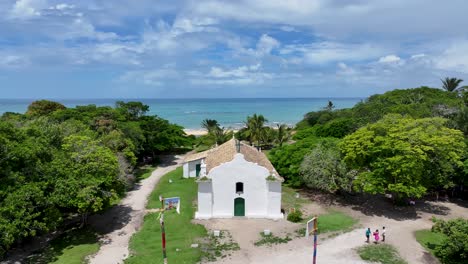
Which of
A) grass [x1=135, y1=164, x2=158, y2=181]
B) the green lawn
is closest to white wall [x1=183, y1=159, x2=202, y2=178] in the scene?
grass [x1=135, y1=164, x2=158, y2=181]

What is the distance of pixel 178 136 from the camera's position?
5381 cm

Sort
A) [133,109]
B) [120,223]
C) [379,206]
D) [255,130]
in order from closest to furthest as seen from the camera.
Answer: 1. [120,223]
2. [379,206]
3. [255,130]
4. [133,109]

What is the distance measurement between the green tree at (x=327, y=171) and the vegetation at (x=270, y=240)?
8278 mm

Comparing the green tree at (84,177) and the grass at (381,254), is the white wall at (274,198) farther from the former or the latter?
the green tree at (84,177)

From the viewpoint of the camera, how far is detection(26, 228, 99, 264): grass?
21375mm

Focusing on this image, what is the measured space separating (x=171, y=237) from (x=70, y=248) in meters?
6.64

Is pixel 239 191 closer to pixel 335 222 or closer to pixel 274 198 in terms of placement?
pixel 274 198

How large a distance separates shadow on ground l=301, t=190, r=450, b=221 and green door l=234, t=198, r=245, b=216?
8412 mm

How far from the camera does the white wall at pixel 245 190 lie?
91.1 ft

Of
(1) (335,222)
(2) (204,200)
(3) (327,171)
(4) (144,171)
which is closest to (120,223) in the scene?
(2) (204,200)

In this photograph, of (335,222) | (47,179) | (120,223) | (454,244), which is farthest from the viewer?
(120,223)

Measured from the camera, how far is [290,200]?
32.8 m

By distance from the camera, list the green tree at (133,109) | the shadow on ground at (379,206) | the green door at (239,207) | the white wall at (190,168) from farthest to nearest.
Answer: the green tree at (133,109), the white wall at (190,168), the shadow on ground at (379,206), the green door at (239,207)

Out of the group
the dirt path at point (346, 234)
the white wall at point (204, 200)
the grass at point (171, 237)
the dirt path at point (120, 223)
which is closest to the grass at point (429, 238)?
the dirt path at point (346, 234)
